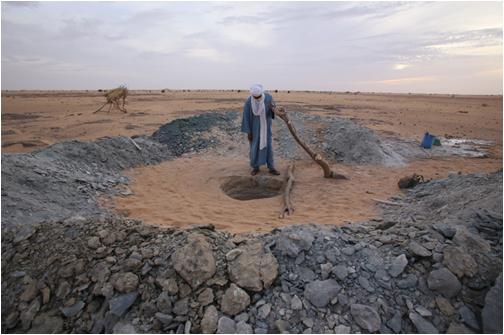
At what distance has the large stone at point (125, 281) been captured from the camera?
197 cm

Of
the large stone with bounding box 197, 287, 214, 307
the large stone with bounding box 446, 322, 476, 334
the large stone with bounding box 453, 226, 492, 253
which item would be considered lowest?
the large stone with bounding box 446, 322, 476, 334

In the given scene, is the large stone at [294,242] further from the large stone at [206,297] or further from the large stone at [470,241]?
the large stone at [470,241]

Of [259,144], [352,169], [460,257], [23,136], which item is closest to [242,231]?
[460,257]

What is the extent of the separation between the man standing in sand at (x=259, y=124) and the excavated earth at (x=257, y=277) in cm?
308

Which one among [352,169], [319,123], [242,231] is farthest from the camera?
[319,123]

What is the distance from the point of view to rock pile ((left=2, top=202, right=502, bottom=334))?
1765mm

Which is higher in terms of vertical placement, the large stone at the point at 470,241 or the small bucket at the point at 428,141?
the small bucket at the point at 428,141

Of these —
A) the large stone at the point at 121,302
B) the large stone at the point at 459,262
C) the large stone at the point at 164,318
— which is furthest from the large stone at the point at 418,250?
the large stone at the point at 121,302

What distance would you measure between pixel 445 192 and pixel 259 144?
345 centimetres

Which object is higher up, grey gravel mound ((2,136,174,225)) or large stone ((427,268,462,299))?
grey gravel mound ((2,136,174,225))

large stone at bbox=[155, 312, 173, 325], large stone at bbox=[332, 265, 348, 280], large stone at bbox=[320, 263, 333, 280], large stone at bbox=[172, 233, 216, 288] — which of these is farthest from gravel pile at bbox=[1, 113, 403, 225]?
large stone at bbox=[332, 265, 348, 280]

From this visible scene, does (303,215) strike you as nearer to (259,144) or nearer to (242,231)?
(242,231)

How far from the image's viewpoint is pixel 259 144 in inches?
215

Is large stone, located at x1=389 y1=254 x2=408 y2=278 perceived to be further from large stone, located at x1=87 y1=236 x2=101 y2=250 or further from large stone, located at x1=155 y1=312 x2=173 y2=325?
large stone, located at x1=87 y1=236 x2=101 y2=250
